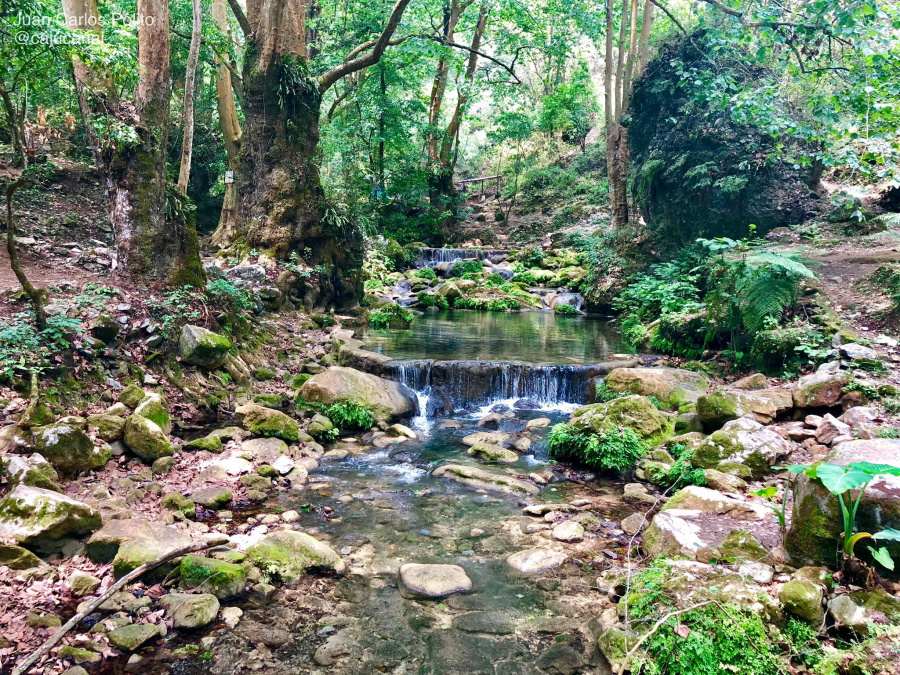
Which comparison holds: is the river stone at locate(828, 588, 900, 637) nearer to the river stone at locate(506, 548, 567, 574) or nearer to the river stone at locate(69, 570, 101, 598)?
the river stone at locate(506, 548, 567, 574)

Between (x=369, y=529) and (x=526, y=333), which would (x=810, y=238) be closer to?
(x=526, y=333)

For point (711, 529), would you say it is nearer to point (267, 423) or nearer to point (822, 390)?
point (822, 390)

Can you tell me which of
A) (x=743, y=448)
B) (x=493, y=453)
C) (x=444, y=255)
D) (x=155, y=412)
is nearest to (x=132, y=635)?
(x=155, y=412)

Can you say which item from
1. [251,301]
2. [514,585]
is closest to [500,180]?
[251,301]

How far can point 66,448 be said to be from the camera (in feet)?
13.4

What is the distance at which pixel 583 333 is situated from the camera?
11.8 m

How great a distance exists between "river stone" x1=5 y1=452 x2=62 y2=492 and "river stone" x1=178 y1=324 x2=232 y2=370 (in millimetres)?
2561

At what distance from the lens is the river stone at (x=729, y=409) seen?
5.58 m

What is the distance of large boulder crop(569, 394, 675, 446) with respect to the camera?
589cm

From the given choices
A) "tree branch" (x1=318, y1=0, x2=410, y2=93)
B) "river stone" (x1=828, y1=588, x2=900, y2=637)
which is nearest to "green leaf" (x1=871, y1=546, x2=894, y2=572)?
"river stone" (x1=828, y1=588, x2=900, y2=637)

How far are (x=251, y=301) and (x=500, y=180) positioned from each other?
23.2m

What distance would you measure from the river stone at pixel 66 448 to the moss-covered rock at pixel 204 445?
91 cm

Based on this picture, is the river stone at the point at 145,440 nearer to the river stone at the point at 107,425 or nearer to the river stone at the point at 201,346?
the river stone at the point at 107,425

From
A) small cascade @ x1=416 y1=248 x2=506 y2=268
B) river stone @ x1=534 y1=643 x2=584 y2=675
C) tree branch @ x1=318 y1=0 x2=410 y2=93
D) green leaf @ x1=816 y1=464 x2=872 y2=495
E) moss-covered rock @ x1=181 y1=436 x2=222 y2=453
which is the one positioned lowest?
river stone @ x1=534 y1=643 x2=584 y2=675
